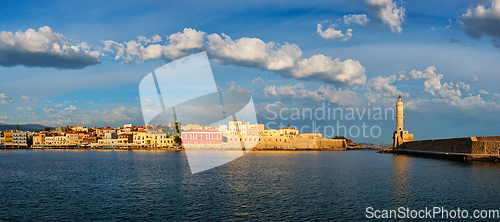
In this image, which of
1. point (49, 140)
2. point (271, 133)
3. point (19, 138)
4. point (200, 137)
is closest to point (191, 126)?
point (200, 137)

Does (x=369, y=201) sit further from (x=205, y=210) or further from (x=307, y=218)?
(x=205, y=210)

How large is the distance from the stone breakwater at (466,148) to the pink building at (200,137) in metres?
56.8

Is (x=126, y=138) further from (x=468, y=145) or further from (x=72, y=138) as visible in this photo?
(x=468, y=145)

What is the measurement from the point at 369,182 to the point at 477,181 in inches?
284

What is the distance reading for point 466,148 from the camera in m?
40.1

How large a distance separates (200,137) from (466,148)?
226 feet

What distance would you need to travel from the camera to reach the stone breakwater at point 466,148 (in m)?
36.5

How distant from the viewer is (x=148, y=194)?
60.6 feet

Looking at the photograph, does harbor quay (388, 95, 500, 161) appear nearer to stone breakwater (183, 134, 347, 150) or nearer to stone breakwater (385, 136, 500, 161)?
stone breakwater (385, 136, 500, 161)

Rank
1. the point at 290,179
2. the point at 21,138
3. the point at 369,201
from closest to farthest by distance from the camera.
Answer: the point at 369,201, the point at 290,179, the point at 21,138

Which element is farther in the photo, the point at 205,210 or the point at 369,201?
the point at 369,201

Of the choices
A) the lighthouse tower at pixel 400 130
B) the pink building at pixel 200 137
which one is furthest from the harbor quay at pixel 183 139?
the lighthouse tower at pixel 400 130

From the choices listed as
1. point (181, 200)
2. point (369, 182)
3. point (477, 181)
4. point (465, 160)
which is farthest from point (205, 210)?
point (465, 160)

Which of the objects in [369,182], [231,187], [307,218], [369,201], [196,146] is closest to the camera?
[307,218]
